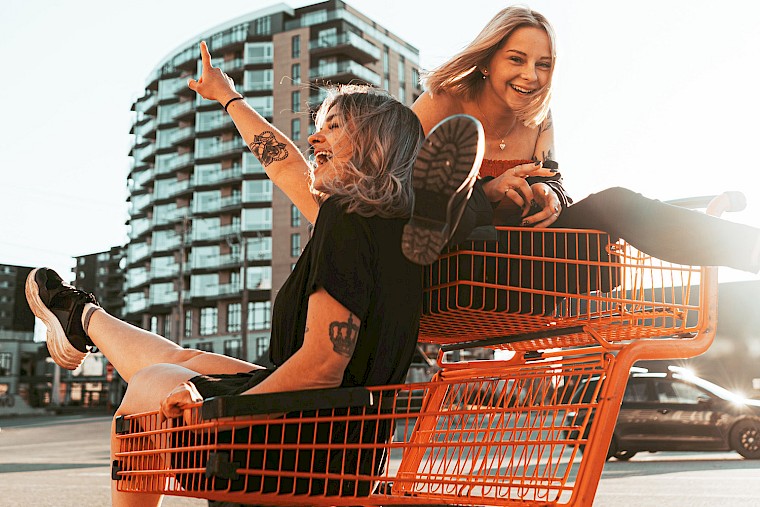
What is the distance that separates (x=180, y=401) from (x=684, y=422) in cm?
1235

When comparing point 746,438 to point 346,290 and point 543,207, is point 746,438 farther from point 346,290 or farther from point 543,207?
point 346,290

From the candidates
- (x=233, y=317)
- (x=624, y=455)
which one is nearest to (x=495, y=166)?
(x=624, y=455)

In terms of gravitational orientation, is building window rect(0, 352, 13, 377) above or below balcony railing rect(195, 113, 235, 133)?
below

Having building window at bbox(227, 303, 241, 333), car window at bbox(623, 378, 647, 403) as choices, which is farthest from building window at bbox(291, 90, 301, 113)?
car window at bbox(623, 378, 647, 403)

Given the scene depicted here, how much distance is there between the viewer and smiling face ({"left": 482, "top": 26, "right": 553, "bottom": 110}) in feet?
8.57

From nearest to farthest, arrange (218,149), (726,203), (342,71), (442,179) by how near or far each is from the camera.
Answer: (442,179)
(726,203)
(342,71)
(218,149)

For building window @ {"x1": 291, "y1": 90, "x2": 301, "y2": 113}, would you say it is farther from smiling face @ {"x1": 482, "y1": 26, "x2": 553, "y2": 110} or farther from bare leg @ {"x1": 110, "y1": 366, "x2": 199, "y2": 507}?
bare leg @ {"x1": 110, "y1": 366, "x2": 199, "y2": 507}

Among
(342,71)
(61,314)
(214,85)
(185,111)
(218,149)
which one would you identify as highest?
(342,71)

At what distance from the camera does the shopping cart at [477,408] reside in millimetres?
2039

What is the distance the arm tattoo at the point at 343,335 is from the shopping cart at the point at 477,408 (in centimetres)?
15

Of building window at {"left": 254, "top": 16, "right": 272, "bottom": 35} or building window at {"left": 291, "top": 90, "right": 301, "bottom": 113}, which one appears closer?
building window at {"left": 291, "top": 90, "right": 301, "bottom": 113}

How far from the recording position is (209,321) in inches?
2603

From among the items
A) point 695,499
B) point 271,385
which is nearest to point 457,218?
point 271,385

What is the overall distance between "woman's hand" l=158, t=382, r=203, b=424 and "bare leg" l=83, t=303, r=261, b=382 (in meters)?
0.56
